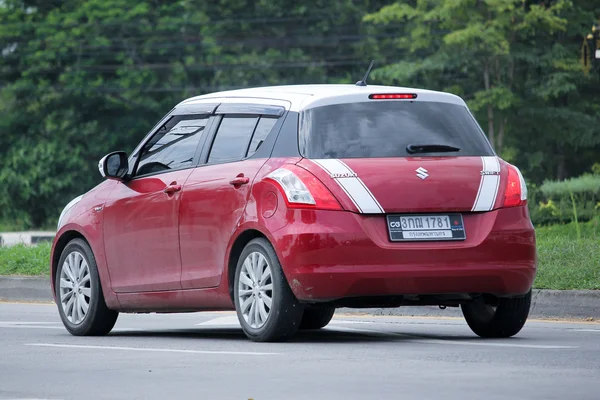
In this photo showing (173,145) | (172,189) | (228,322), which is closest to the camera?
(172,189)

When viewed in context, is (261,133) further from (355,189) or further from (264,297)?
(264,297)

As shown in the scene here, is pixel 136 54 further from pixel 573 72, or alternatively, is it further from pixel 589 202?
pixel 589 202

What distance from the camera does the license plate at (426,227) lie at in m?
9.50

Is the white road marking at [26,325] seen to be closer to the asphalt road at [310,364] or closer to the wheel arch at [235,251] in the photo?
the asphalt road at [310,364]

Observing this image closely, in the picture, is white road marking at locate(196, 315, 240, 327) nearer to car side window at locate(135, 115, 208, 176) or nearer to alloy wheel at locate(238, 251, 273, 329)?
car side window at locate(135, 115, 208, 176)

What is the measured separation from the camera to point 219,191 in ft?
33.3

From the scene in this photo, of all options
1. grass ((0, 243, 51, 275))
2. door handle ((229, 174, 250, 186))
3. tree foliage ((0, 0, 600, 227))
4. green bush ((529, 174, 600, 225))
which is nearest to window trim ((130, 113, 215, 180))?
door handle ((229, 174, 250, 186))

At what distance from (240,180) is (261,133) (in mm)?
423

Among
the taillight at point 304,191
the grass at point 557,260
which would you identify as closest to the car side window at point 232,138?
the taillight at point 304,191

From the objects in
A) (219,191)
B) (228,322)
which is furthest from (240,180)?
(228,322)

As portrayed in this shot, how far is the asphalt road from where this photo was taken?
7.12 meters

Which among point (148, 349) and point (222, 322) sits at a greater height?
point (148, 349)

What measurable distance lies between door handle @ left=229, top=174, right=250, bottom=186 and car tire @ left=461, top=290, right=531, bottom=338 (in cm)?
171

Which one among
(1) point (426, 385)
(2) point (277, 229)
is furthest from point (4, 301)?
(1) point (426, 385)
